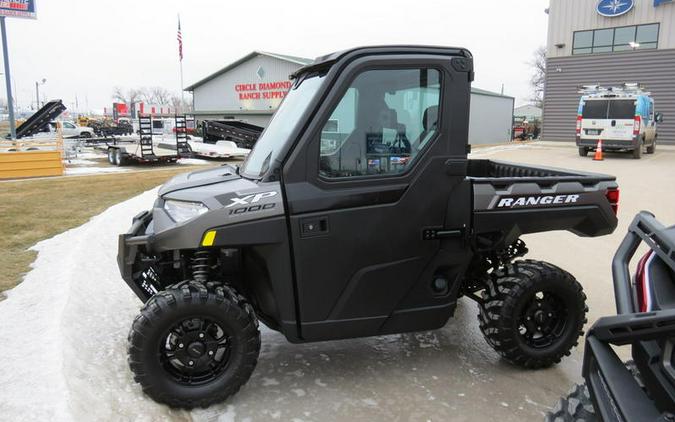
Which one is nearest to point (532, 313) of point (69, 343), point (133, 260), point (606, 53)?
point (133, 260)

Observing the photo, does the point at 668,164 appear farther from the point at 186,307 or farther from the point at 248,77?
the point at 248,77

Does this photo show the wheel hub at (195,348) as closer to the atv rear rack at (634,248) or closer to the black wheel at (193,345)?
the black wheel at (193,345)

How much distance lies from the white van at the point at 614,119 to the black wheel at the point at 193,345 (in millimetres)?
19731

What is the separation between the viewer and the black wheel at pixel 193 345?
2904 millimetres

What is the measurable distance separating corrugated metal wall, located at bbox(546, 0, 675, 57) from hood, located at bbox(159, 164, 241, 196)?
105 feet

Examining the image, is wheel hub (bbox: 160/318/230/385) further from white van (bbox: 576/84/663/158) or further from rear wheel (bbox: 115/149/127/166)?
white van (bbox: 576/84/663/158)

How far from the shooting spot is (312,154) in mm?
3029

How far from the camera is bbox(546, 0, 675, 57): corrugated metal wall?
27859 mm

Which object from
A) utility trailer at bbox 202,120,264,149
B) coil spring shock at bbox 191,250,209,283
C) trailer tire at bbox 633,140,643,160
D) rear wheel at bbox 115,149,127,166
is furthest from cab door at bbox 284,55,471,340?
utility trailer at bbox 202,120,264,149

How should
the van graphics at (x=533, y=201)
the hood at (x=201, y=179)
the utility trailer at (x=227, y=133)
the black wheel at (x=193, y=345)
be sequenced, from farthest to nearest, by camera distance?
the utility trailer at (x=227, y=133) < the van graphics at (x=533, y=201) < the hood at (x=201, y=179) < the black wheel at (x=193, y=345)

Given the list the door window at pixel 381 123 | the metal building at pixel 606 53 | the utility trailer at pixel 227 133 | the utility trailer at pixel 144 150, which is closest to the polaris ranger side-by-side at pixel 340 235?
the door window at pixel 381 123

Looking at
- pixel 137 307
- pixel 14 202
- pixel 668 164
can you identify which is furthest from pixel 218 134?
pixel 137 307

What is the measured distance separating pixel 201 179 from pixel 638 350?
9.33 feet

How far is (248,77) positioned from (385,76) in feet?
129
